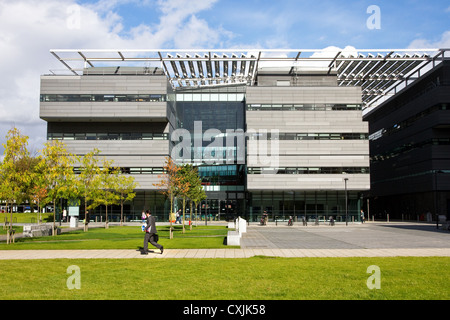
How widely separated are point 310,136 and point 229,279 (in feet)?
167

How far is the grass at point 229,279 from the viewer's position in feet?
31.7

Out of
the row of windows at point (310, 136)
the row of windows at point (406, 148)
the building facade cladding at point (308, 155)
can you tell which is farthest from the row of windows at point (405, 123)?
the row of windows at point (310, 136)

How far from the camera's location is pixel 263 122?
61031 millimetres

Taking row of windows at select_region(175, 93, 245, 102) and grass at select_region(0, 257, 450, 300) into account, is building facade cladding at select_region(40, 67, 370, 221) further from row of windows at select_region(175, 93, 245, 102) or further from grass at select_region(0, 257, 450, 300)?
grass at select_region(0, 257, 450, 300)

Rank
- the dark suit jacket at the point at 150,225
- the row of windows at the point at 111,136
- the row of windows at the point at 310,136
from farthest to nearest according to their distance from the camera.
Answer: the row of windows at the point at 111,136, the row of windows at the point at 310,136, the dark suit jacket at the point at 150,225

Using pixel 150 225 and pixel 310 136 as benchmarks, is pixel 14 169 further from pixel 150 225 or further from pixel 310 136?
pixel 310 136

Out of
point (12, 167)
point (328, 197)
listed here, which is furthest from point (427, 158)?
point (12, 167)

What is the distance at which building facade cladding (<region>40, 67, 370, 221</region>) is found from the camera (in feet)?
197

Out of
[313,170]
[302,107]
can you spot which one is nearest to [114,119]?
[302,107]

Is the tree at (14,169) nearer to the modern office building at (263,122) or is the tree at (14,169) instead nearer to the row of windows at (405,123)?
the modern office building at (263,122)

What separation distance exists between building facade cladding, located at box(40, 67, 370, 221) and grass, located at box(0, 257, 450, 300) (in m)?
44.1

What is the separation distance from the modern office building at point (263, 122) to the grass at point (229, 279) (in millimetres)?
44187
